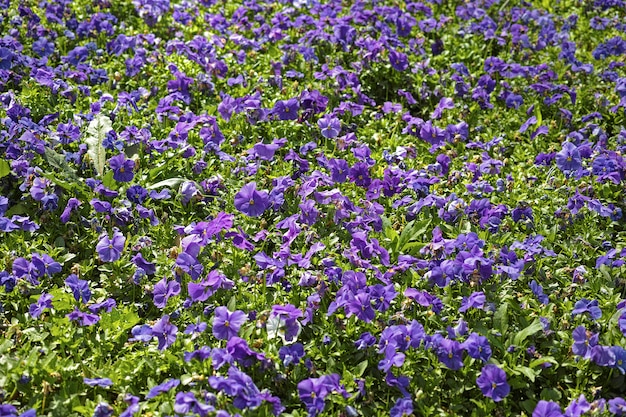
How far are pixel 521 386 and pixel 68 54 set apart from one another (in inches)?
155

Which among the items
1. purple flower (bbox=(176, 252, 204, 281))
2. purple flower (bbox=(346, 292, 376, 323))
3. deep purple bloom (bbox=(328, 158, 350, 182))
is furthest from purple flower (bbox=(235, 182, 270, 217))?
purple flower (bbox=(346, 292, 376, 323))

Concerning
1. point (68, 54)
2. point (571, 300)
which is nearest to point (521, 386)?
point (571, 300)

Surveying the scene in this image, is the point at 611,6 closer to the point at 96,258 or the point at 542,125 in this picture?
the point at 542,125

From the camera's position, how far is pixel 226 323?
3.25m

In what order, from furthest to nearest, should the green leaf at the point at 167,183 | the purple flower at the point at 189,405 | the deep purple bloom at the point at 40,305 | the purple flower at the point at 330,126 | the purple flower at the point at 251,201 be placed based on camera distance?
the purple flower at the point at 330,126 → the green leaf at the point at 167,183 → the purple flower at the point at 251,201 → the deep purple bloom at the point at 40,305 → the purple flower at the point at 189,405

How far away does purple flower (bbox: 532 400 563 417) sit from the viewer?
3018 mm

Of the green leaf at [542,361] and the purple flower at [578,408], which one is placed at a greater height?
the purple flower at [578,408]

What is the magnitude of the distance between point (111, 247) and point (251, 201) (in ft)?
2.37

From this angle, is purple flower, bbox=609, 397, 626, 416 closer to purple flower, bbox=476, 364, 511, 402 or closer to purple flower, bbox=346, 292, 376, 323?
purple flower, bbox=476, 364, 511, 402

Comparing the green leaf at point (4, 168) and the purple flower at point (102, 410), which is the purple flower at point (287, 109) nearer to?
the green leaf at point (4, 168)

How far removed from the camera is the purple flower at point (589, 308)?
350 centimetres

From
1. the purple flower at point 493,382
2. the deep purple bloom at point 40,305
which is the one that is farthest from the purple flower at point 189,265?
the purple flower at point 493,382

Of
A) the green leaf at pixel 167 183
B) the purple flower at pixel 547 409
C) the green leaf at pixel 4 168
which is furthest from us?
the green leaf at pixel 167 183

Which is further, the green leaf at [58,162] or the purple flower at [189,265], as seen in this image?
the green leaf at [58,162]
